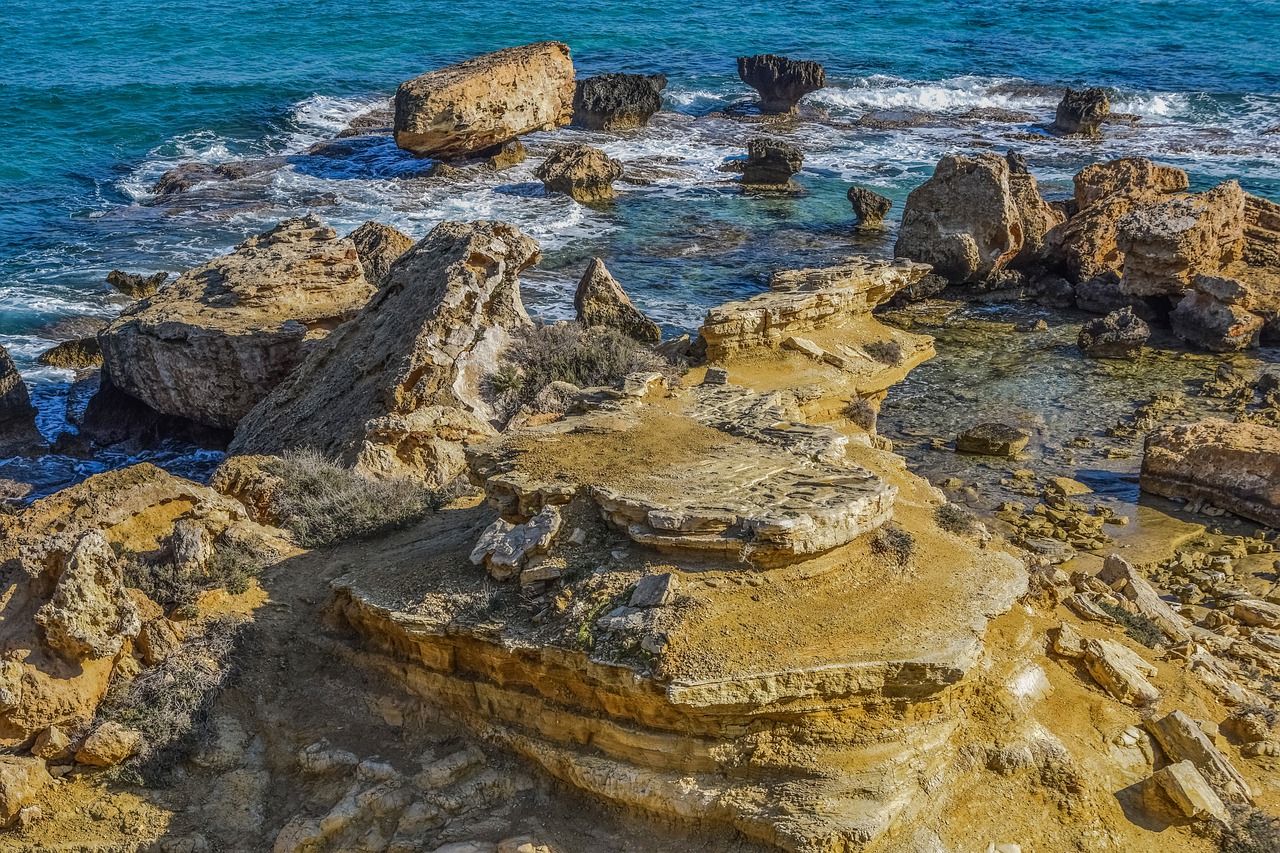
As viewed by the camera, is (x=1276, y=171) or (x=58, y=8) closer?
(x=1276, y=171)

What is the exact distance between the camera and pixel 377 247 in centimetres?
1659

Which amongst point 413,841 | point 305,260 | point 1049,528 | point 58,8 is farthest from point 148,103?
point 413,841

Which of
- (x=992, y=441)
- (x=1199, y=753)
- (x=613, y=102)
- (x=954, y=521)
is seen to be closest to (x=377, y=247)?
(x=992, y=441)

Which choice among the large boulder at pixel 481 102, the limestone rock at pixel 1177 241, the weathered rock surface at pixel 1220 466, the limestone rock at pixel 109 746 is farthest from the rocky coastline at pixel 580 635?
the large boulder at pixel 481 102

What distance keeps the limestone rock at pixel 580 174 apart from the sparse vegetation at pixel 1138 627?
19432 millimetres

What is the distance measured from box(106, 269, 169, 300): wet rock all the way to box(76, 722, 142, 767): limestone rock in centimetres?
1497

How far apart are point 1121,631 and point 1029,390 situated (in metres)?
8.88

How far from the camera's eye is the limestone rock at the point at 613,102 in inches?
1282

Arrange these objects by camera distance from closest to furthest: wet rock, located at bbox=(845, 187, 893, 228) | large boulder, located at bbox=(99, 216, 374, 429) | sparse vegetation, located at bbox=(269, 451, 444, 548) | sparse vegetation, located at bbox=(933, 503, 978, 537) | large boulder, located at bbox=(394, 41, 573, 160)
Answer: sparse vegetation, located at bbox=(933, 503, 978, 537) → sparse vegetation, located at bbox=(269, 451, 444, 548) → large boulder, located at bbox=(99, 216, 374, 429) → wet rock, located at bbox=(845, 187, 893, 228) → large boulder, located at bbox=(394, 41, 573, 160)

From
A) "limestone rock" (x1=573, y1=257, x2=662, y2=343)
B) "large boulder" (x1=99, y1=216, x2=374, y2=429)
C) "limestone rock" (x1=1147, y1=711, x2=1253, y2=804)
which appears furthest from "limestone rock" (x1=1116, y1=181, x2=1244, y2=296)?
"limestone rock" (x1=1147, y1=711, x2=1253, y2=804)

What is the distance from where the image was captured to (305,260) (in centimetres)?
1403

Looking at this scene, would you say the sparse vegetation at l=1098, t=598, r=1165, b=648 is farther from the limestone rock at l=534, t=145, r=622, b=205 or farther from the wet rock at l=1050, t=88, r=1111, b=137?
the wet rock at l=1050, t=88, r=1111, b=137

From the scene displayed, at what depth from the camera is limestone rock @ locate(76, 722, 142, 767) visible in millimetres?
6266

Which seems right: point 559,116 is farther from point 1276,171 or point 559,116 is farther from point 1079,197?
point 1276,171
